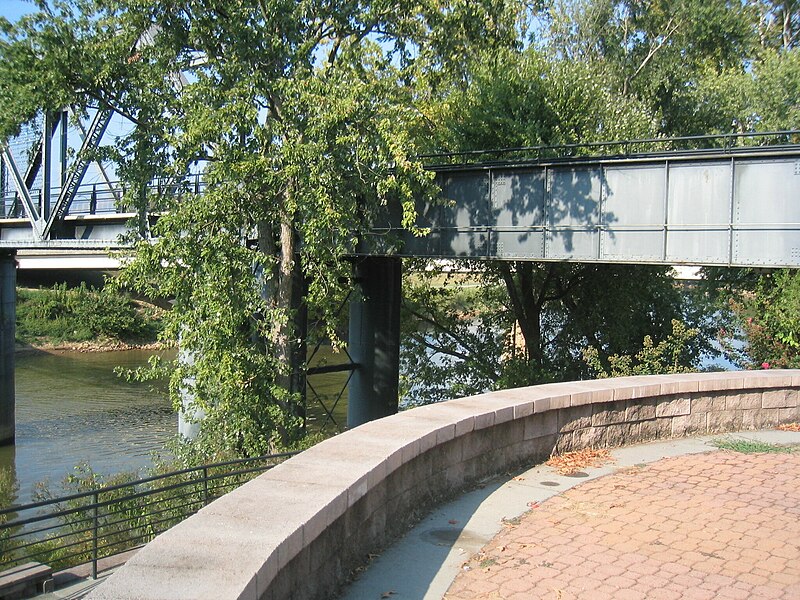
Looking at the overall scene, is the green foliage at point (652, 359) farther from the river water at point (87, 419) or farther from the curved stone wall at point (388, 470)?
the river water at point (87, 419)

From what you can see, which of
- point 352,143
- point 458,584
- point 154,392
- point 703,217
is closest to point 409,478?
point 458,584

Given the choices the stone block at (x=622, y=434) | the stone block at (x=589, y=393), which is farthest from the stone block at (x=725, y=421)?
the stone block at (x=589, y=393)

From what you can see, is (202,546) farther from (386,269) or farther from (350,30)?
(386,269)

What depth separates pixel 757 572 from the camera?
488 centimetres

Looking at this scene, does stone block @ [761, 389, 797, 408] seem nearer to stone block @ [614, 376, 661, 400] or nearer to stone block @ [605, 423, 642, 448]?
stone block @ [614, 376, 661, 400]

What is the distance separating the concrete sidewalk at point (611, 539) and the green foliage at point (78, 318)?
44.9m

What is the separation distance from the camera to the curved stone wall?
3266 mm

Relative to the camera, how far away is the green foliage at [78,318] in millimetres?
48531

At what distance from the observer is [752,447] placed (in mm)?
8195

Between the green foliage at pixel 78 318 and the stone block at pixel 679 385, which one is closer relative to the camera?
the stone block at pixel 679 385

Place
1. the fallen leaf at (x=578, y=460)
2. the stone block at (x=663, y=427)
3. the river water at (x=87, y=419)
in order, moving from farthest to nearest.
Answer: the river water at (x=87, y=419) < the stone block at (x=663, y=427) < the fallen leaf at (x=578, y=460)

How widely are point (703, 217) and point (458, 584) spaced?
1091 cm

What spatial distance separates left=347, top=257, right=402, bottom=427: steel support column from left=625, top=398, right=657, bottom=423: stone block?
39.4ft

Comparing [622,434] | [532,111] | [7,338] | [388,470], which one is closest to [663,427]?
[622,434]
